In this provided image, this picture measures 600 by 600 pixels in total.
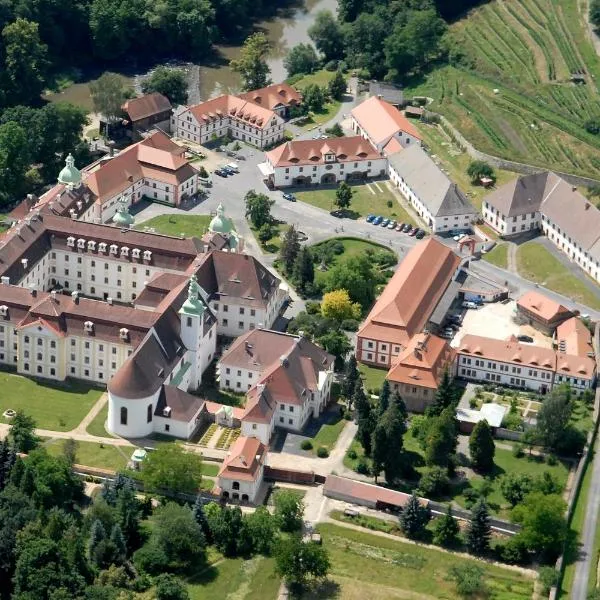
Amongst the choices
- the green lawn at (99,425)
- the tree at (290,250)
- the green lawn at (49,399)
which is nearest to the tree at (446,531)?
the green lawn at (99,425)

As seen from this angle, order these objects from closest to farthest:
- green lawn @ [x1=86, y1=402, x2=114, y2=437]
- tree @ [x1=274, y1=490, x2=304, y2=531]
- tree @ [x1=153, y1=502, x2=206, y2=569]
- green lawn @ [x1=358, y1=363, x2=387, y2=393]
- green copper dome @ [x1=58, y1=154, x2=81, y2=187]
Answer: tree @ [x1=153, y1=502, x2=206, y2=569]
tree @ [x1=274, y1=490, x2=304, y2=531]
green lawn @ [x1=86, y1=402, x2=114, y2=437]
green lawn @ [x1=358, y1=363, x2=387, y2=393]
green copper dome @ [x1=58, y1=154, x2=81, y2=187]

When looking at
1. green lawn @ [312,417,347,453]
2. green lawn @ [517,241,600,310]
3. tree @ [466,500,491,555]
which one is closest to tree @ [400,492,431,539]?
tree @ [466,500,491,555]

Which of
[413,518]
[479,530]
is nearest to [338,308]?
[413,518]

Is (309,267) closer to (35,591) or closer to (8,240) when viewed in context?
(8,240)

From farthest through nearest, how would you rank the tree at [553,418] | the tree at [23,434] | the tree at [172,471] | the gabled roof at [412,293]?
1. the gabled roof at [412,293]
2. the tree at [553,418]
3. the tree at [23,434]
4. the tree at [172,471]

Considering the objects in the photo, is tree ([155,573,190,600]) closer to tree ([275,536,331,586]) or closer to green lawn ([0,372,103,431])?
tree ([275,536,331,586])

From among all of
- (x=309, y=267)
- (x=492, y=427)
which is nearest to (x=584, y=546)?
(x=492, y=427)

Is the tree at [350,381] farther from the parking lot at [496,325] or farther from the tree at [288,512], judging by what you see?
the tree at [288,512]

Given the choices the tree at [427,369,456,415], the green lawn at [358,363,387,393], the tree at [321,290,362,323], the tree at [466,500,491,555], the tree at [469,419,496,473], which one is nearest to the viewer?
the tree at [466,500,491,555]
